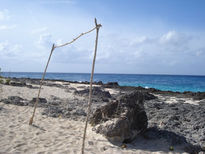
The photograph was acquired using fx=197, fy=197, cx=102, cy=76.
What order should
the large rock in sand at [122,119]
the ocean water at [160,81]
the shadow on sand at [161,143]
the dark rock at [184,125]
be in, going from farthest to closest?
→ 1. the ocean water at [160,81]
2. the dark rock at [184,125]
3. the large rock in sand at [122,119]
4. the shadow on sand at [161,143]

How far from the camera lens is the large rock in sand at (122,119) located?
5.64 meters

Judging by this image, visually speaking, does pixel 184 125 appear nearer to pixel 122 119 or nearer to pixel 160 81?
pixel 122 119

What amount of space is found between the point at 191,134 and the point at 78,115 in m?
→ 4.73

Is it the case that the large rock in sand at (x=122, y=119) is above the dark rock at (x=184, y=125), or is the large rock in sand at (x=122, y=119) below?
above

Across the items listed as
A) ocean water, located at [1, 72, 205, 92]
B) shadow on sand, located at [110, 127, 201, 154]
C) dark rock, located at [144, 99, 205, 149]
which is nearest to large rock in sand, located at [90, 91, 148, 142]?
shadow on sand, located at [110, 127, 201, 154]

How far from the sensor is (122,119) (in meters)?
5.72

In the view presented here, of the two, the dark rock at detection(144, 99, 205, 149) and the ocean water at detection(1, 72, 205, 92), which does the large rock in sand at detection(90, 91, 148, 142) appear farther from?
the ocean water at detection(1, 72, 205, 92)

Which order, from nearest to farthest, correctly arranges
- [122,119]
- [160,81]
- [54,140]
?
[54,140]
[122,119]
[160,81]

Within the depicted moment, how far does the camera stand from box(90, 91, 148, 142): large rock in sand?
Result: 5.64m

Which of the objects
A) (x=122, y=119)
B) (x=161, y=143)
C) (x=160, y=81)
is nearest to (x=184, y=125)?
(x=161, y=143)

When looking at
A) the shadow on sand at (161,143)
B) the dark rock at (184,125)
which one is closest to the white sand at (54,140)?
the shadow on sand at (161,143)

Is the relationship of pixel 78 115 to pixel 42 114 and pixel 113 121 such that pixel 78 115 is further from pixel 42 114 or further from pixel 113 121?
pixel 113 121

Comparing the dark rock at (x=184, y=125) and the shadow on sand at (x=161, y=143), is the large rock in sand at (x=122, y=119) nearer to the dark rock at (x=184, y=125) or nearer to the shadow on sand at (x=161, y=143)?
the shadow on sand at (x=161, y=143)

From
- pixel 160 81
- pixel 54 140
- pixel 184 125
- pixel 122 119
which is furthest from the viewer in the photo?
pixel 160 81
